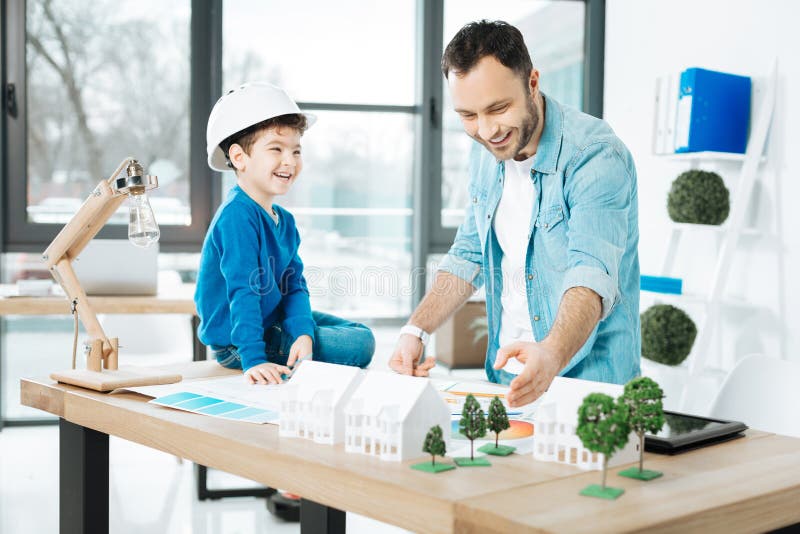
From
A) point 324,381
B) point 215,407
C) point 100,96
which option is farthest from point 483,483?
point 100,96

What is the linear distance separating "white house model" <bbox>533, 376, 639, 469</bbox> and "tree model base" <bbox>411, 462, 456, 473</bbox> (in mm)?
128

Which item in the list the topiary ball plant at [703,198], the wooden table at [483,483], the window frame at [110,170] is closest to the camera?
the wooden table at [483,483]

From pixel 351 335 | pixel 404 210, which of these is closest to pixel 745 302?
pixel 404 210

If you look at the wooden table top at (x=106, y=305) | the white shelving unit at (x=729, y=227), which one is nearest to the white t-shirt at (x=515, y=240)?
the wooden table top at (x=106, y=305)

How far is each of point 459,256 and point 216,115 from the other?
0.65 meters

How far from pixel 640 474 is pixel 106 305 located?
2.39 meters

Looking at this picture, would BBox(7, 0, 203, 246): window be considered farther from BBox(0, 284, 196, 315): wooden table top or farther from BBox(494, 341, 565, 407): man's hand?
BBox(494, 341, 565, 407): man's hand

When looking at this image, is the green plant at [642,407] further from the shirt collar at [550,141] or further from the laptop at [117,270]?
the laptop at [117,270]

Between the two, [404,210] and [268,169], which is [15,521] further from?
[404,210]

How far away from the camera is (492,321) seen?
200cm

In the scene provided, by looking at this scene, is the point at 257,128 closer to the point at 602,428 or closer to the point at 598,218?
the point at 598,218

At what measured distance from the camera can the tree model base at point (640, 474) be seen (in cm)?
101

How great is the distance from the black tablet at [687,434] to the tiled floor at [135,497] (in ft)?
4.10

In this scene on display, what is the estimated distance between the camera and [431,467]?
1.02 meters
